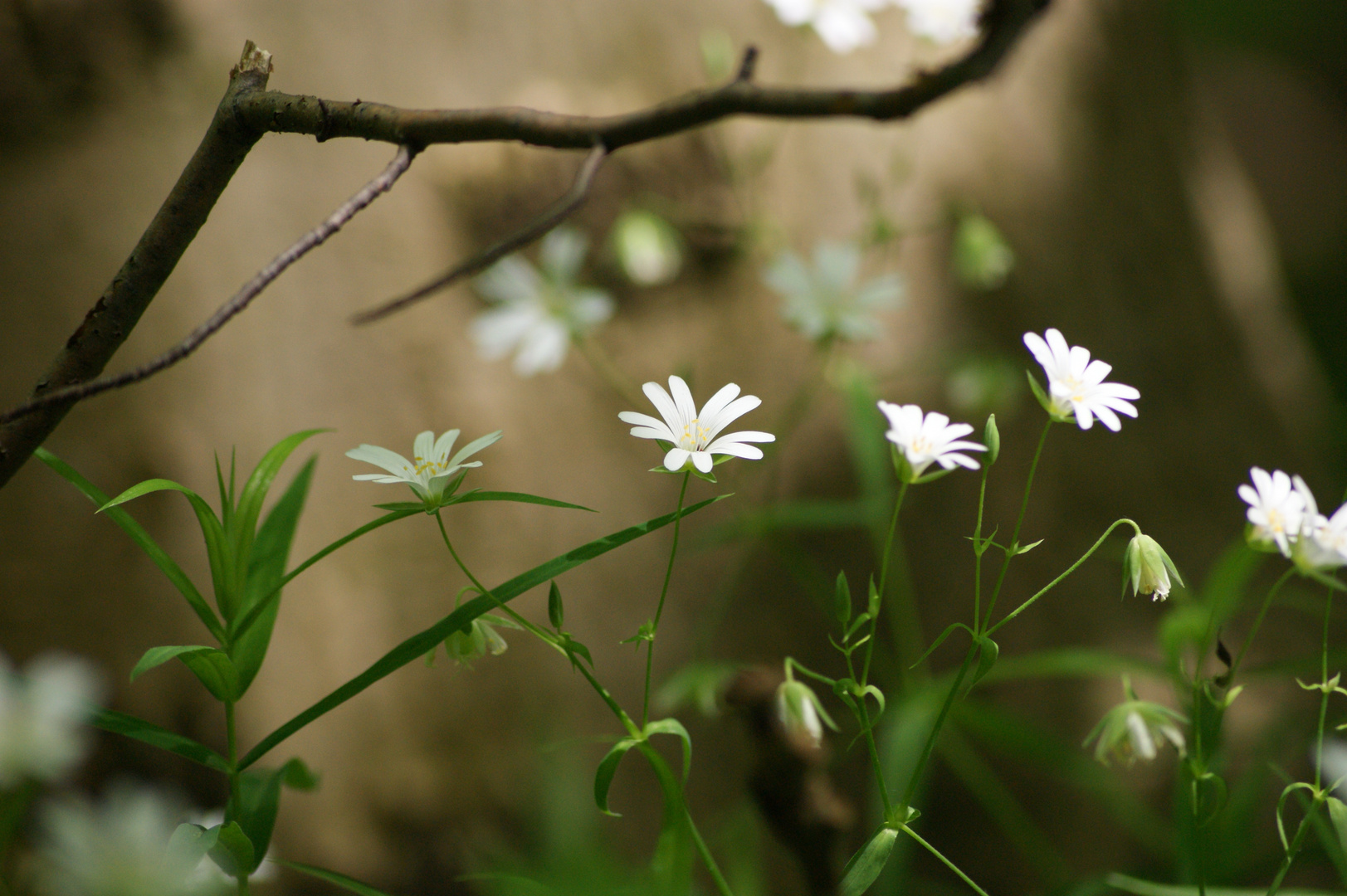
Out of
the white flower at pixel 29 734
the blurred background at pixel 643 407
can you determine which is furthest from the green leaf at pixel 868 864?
the white flower at pixel 29 734

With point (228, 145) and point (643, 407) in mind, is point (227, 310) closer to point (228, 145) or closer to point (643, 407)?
point (228, 145)

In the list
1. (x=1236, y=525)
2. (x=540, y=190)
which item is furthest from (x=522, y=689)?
(x=1236, y=525)

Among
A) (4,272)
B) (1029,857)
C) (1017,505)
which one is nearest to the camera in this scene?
(4,272)

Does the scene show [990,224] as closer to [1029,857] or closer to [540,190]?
[540,190]

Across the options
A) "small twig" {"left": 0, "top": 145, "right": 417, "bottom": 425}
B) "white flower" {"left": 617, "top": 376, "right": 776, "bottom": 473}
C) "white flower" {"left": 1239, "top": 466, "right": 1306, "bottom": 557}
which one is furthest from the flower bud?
"small twig" {"left": 0, "top": 145, "right": 417, "bottom": 425}

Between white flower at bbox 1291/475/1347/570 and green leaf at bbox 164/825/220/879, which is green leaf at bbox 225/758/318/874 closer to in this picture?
green leaf at bbox 164/825/220/879

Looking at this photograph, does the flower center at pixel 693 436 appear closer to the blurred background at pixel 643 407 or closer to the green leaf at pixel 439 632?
the green leaf at pixel 439 632

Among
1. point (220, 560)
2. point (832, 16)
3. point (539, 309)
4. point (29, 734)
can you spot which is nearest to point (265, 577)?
point (220, 560)
